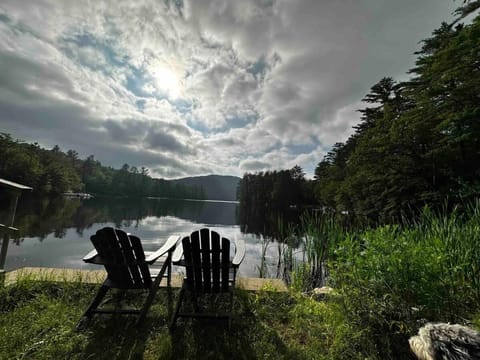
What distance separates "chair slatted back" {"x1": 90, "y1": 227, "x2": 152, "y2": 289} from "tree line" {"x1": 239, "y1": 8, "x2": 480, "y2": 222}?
633 centimetres

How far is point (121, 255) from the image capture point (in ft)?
6.88

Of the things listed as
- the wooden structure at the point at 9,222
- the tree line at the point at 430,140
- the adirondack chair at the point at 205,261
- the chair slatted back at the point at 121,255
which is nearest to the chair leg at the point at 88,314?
the chair slatted back at the point at 121,255

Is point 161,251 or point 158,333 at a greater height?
point 161,251

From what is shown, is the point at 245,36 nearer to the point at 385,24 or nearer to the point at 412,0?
the point at 385,24

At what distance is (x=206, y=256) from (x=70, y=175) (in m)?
54.3

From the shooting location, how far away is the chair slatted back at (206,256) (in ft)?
6.98

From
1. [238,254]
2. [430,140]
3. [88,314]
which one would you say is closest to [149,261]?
[88,314]

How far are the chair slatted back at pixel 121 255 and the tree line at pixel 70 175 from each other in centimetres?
3870

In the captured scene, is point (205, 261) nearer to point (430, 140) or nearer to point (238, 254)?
point (238, 254)

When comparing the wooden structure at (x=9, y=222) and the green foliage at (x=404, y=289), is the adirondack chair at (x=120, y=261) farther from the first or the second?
the green foliage at (x=404, y=289)

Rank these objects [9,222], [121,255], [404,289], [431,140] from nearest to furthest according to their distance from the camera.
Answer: [404,289] → [121,255] → [9,222] → [431,140]

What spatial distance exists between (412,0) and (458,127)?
20.1 ft

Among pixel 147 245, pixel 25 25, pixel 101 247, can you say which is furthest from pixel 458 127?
pixel 25 25

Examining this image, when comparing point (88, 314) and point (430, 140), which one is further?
point (430, 140)
